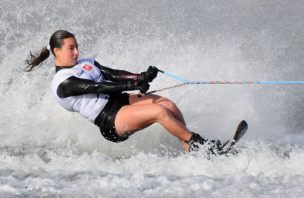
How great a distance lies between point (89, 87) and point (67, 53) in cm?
39

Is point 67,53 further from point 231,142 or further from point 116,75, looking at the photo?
point 231,142

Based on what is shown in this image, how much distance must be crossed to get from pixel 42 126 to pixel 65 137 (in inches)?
21.5

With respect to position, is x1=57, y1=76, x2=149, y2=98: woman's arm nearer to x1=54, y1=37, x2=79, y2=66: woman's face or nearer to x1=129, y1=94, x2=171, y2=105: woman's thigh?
x1=54, y1=37, x2=79, y2=66: woman's face

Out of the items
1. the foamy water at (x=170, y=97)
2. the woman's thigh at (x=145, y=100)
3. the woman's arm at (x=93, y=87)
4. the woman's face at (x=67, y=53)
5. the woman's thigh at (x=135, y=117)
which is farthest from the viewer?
the woman's thigh at (x=145, y=100)

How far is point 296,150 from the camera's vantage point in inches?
177

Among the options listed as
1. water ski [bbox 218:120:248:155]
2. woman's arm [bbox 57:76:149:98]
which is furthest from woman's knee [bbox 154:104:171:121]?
water ski [bbox 218:120:248:155]

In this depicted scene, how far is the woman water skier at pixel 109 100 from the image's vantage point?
4.16 metres

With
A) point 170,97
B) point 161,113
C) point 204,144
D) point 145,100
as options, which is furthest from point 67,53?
point 170,97

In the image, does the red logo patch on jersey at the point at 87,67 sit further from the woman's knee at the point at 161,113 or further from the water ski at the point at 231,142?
the water ski at the point at 231,142

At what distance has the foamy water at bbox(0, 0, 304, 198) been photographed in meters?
3.62

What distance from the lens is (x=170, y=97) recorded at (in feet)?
20.4

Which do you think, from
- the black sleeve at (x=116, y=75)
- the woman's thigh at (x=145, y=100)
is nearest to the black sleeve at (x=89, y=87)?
the woman's thigh at (x=145, y=100)

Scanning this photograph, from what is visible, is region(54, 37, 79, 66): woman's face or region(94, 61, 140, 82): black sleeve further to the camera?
region(94, 61, 140, 82): black sleeve

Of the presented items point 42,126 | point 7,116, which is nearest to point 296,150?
→ point 42,126
